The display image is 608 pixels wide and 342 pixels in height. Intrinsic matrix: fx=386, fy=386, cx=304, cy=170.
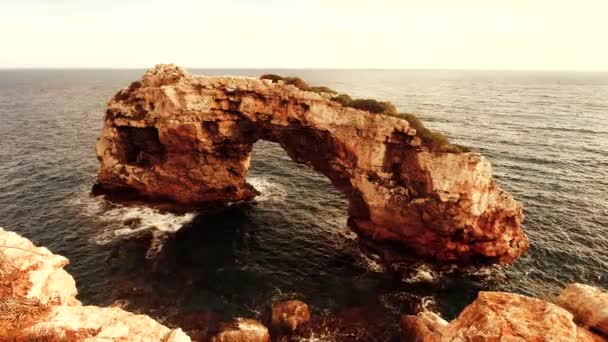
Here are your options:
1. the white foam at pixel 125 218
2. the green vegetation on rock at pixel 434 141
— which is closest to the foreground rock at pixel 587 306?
the green vegetation on rock at pixel 434 141

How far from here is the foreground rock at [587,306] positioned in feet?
56.6

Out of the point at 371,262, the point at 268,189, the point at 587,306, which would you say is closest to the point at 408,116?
the point at 371,262

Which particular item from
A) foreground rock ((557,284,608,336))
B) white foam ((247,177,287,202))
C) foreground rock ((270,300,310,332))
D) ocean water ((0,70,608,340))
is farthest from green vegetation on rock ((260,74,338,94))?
foreground rock ((557,284,608,336))

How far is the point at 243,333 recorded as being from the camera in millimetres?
26578

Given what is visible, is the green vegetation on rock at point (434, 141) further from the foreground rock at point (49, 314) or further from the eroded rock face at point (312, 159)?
the foreground rock at point (49, 314)

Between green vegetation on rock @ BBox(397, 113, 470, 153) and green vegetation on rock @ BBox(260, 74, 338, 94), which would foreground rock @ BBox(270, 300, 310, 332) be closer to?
green vegetation on rock @ BBox(397, 113, 470, 153)

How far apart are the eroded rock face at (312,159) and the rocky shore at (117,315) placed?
14.1 m

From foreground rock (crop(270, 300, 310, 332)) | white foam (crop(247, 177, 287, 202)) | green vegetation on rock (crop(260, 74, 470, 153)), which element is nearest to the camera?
foreground rock (crop(270, 300, 310, 332))

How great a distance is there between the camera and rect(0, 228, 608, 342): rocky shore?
1432cm

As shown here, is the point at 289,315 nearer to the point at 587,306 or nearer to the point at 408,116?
the point at 587,306

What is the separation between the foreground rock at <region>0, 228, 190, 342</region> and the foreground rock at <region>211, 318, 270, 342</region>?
10885mm

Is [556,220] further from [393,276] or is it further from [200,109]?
[200,109]

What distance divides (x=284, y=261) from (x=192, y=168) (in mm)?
18026

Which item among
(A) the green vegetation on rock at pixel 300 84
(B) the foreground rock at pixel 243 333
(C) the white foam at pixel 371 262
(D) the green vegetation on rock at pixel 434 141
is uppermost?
(A) the green vegetation on rock at pixel 300 84
